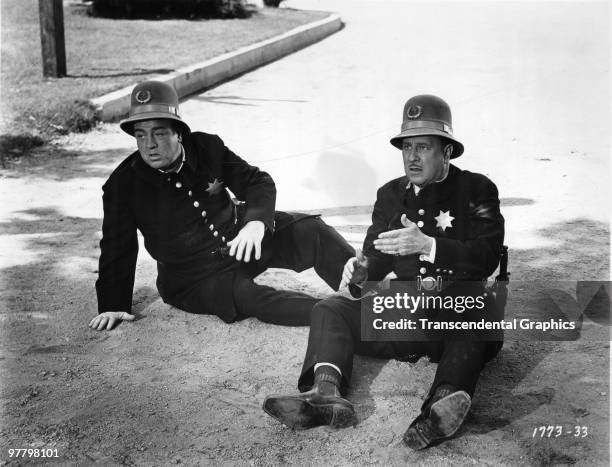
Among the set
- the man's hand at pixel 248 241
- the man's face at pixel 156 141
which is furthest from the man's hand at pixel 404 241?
the man's face at pixel 156 141

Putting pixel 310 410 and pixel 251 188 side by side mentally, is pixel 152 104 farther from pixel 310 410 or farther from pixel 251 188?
pixel 310 410

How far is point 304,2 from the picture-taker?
66.3 feet

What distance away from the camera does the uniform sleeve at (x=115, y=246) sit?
390 cm

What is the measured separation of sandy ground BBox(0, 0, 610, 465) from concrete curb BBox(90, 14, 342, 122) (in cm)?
30

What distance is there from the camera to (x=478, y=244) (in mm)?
3275

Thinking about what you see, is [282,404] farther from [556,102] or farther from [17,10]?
[17,10]

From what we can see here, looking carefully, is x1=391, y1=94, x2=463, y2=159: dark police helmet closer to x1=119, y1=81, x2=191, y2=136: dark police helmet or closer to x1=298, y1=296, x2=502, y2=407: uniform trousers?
x1=298, y1=296, x2=502, y2=407: uniform trousers

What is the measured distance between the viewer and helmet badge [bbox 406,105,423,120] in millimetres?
3316

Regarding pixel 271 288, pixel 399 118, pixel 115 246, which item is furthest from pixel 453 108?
pixel 115 246

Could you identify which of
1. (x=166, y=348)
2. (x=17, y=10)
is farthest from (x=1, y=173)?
(x=17, y=10)

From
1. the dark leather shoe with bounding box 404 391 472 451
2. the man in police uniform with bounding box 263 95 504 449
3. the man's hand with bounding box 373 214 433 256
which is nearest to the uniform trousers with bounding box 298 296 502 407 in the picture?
the man in police uniform with bounding box 263 95 504 449

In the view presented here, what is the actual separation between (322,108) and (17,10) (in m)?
7.18

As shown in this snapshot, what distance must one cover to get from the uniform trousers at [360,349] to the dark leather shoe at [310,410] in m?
0.21

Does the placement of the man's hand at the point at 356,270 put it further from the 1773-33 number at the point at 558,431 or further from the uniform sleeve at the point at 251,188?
the 1773-33 number at the point at 558,431
